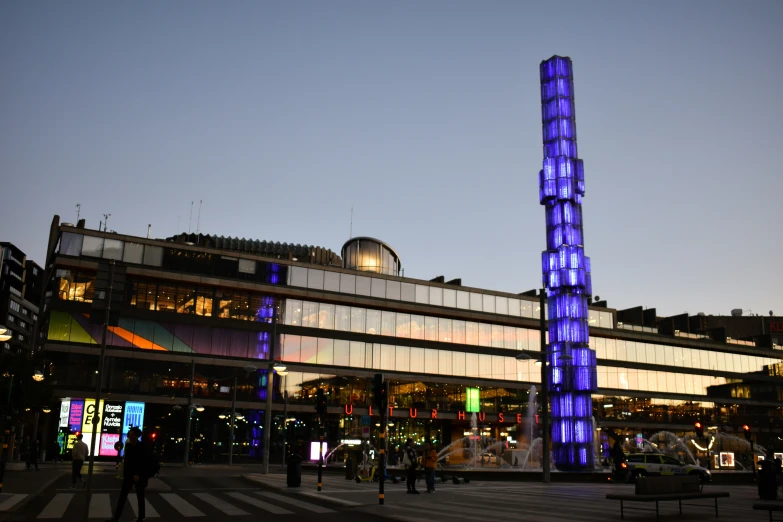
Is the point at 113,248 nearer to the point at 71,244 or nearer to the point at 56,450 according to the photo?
the point at 71,244

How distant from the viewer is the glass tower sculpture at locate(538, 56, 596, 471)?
142 ft

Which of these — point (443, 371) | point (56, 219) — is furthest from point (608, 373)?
point (56, 219)

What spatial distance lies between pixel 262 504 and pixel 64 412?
41.9 metres

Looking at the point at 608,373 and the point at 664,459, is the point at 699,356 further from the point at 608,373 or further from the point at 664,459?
the point at 664,459

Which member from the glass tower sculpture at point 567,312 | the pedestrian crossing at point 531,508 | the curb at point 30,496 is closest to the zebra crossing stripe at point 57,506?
the curb at point 30,496

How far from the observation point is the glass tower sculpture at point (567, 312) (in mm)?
43312

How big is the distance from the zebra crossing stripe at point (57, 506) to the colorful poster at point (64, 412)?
36.2 metres

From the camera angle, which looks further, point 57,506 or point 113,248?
point 113,248

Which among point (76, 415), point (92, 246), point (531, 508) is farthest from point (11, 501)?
point (92, 246)

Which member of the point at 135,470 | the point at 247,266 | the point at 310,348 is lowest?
the point at 135,470

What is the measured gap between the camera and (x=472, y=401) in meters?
68.9

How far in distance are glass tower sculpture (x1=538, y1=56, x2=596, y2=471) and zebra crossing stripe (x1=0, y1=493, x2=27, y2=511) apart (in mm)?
30374

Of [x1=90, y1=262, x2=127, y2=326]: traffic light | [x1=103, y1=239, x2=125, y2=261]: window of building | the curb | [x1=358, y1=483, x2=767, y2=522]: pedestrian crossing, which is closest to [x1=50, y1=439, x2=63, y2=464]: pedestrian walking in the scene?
[x1=103, y1=239, x2=125, y2=261]: window of building

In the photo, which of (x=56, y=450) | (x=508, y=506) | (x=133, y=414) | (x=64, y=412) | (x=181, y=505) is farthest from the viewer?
(x=133, y=414)
